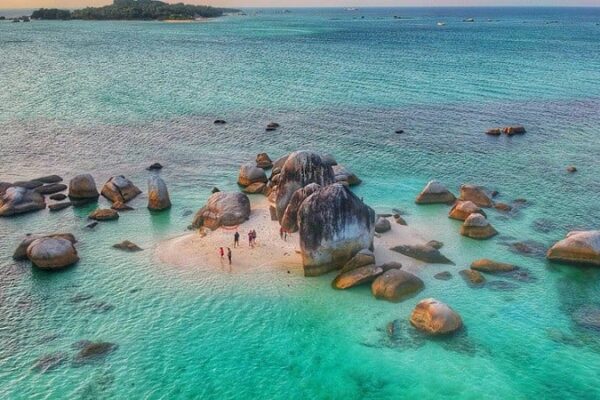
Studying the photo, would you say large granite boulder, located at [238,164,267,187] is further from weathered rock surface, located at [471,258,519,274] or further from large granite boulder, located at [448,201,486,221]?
weathered rock surface, located at [471,258,519,274]

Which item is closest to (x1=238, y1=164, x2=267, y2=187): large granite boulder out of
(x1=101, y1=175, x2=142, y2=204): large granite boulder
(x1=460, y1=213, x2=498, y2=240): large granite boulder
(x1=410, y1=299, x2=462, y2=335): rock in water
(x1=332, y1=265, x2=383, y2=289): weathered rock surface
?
(x1=101, y1=175, x2=142, y2=204): large granite boulder

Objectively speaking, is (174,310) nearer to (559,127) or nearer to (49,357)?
(49,357)

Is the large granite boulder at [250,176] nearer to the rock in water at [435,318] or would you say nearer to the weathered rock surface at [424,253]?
the weathered rock surface at [424,253]

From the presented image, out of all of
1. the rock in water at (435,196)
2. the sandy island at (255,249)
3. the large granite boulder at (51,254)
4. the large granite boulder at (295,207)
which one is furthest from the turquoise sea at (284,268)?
the large granite boulder at (295,207)

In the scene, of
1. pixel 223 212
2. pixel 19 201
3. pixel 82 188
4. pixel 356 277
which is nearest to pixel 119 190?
pixel 82 188

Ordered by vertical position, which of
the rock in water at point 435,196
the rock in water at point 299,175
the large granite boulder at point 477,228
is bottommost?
the large granite boulder at point 477,228

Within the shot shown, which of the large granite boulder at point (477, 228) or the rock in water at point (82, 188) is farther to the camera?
the rock in water at point (82, 188)
